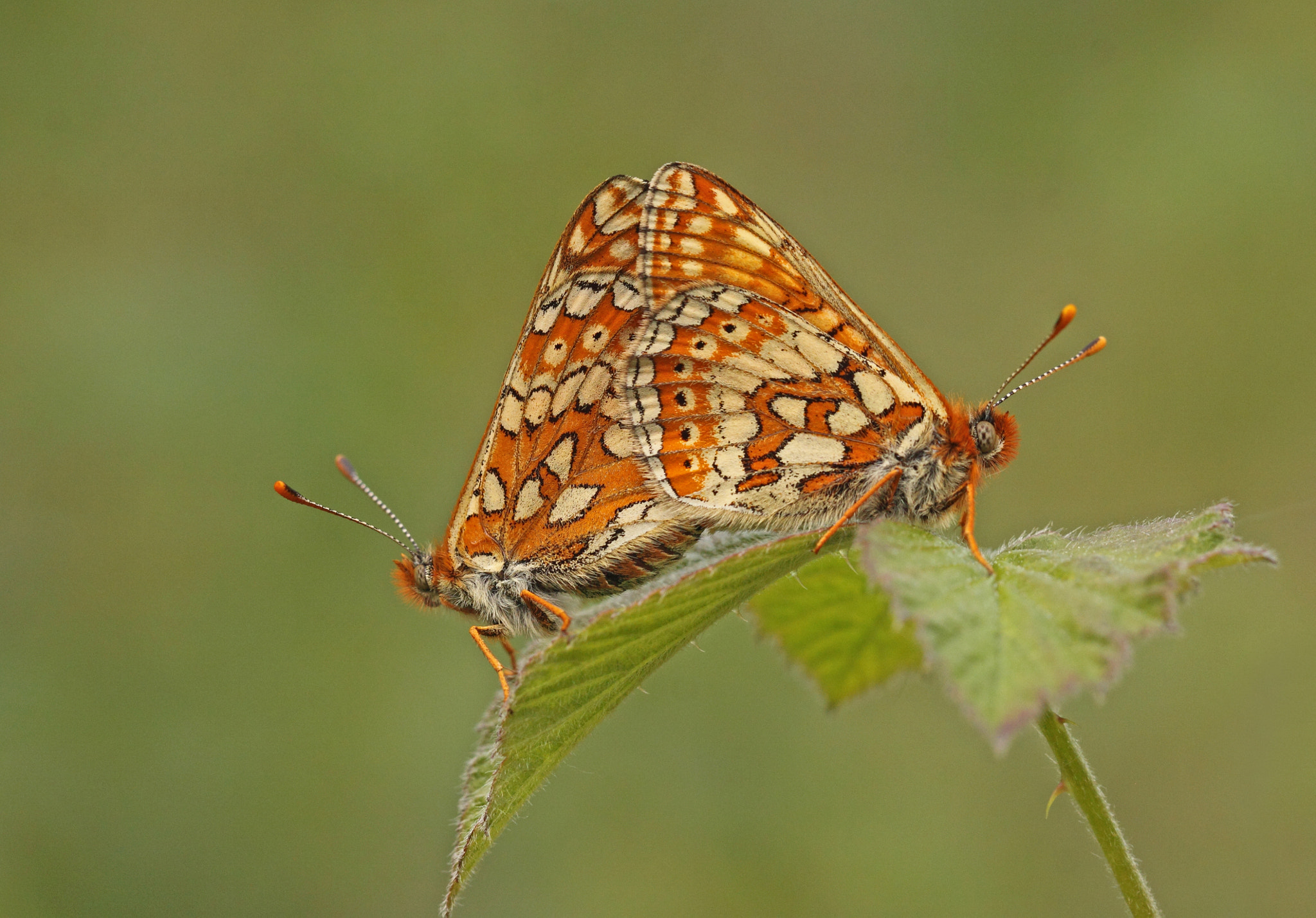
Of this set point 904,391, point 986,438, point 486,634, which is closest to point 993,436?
point 986,438

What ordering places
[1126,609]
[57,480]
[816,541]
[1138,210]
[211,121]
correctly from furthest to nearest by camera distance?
[211,121], [1138,210], [57,480], [816,541], [1126,609]

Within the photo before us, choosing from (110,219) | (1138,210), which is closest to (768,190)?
(1138,210)

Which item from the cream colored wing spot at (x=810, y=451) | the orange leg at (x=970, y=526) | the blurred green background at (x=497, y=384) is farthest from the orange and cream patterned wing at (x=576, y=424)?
the blurred green background at (x=497, y=384)

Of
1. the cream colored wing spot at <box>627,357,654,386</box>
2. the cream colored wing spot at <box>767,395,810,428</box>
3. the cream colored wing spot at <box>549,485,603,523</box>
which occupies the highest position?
the cream colored wing spot at <box>627,357,654,386</box>

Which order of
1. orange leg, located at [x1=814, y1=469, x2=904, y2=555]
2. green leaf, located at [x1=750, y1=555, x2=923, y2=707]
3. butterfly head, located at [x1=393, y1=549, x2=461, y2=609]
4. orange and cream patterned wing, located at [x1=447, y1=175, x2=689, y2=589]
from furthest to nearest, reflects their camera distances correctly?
1. butterfly head, located at [x1=393, y1=549, x2=461, y2=609]
2. orange and cream patterned wing, located at [x1=447, y1=175, x2=689, y2=589]
3. orange leg, located at [x1=814, y1=469, x2=904, y2=555]
4. green leaf, located at [x1=750, y1=555, x2=923, y2=707]

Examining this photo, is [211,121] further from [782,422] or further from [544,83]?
[782,422]

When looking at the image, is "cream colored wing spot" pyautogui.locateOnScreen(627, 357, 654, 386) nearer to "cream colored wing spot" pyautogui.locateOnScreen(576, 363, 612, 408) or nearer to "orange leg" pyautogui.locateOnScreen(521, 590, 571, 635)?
"cream colored wing spot" pyautogui.locateOnScreen(576, 363, 612, 408)

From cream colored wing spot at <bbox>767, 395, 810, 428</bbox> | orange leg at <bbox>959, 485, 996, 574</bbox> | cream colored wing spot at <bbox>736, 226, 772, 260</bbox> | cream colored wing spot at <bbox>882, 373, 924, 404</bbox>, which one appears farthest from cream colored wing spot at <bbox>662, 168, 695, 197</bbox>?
orange leg at <bbox>959, 485, 996, 574</bbox>

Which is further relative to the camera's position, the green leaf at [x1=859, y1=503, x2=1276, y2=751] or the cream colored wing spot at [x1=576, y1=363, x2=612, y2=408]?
the cream colored wing spot at [x1=576, y1=363, x2=612, y2=408]
